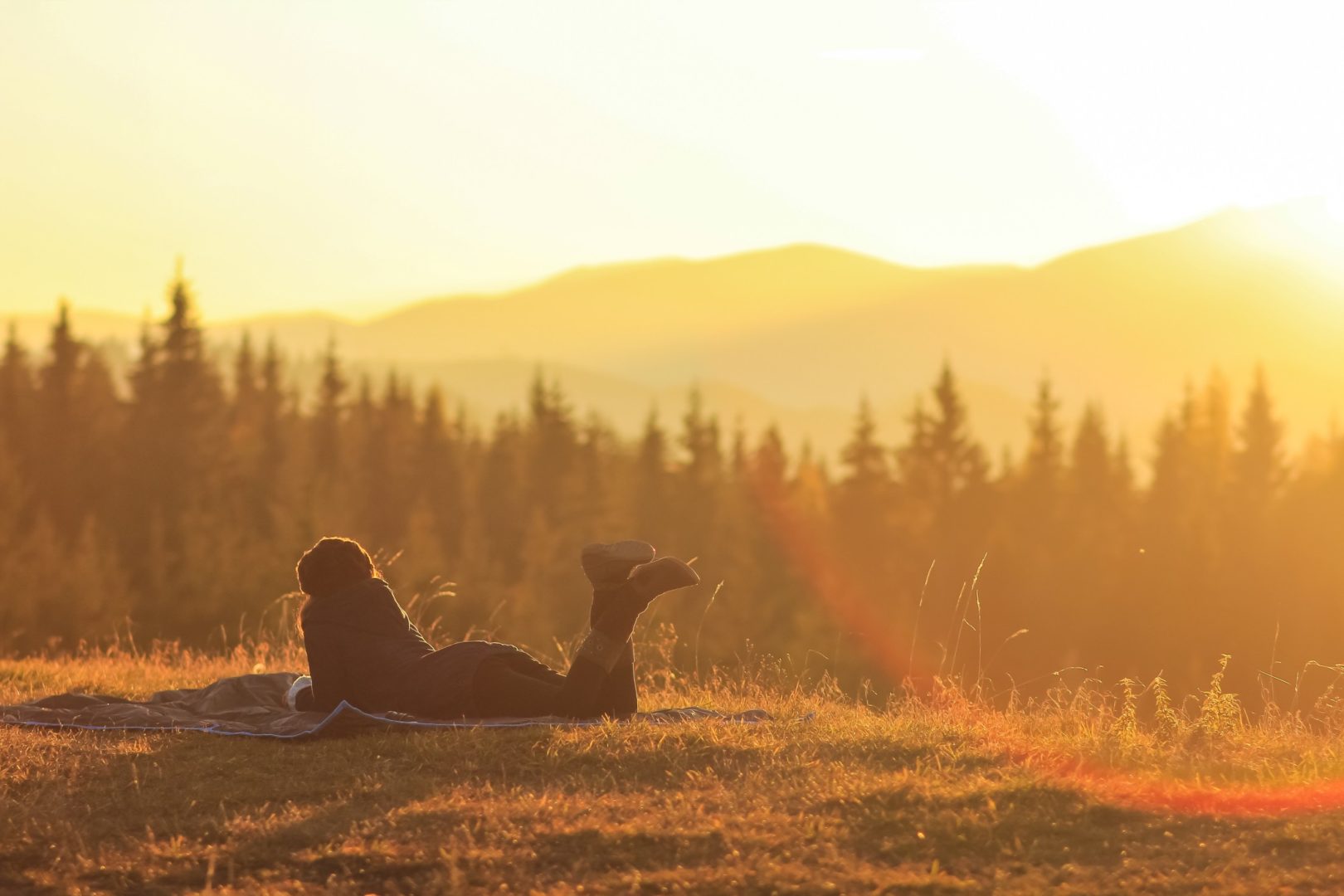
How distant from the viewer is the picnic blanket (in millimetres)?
8641

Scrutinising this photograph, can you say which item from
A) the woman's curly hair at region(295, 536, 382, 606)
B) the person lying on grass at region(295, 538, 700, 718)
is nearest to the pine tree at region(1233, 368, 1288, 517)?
the person lying on grass at region(295, 538, 700, 718)

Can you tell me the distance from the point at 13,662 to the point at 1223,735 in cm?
1031

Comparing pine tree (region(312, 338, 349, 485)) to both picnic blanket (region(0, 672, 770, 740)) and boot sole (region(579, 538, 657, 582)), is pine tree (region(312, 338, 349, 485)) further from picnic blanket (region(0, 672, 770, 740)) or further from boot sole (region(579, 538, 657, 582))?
boot sole (region(579, 538, 657, 582))

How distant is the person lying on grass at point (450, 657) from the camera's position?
8656mm

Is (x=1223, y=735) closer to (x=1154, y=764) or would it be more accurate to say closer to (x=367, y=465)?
(x=1154, y=764)

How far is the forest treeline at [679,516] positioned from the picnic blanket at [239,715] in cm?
5448

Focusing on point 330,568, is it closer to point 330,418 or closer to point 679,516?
point 679,516

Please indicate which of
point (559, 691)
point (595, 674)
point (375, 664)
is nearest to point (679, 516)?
point (375, 664)

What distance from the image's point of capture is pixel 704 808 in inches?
259

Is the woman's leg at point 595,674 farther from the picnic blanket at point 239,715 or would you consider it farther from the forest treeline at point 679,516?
the forest treeline at point 679,516

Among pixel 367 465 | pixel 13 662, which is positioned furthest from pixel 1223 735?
pixel 367 465

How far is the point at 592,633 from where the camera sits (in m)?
8.75

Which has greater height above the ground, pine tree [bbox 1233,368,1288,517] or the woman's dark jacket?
the woman's dark jacket

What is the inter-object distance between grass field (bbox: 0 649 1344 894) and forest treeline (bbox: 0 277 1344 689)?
56.7m
